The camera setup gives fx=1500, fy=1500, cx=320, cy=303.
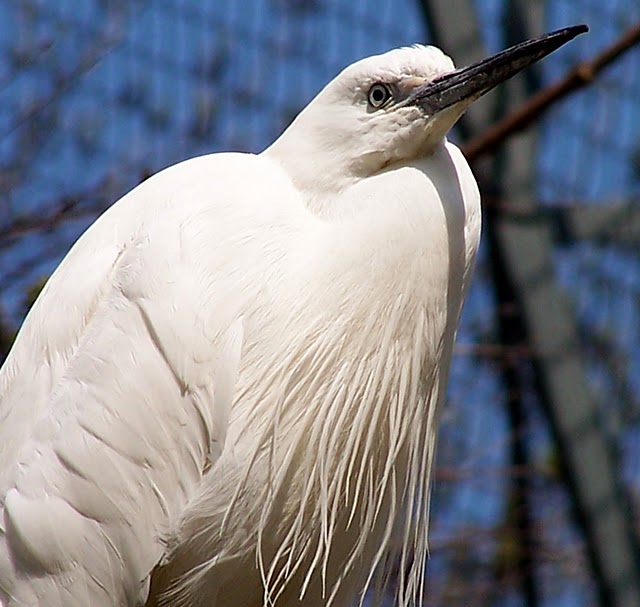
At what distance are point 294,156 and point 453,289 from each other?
0.24 meters

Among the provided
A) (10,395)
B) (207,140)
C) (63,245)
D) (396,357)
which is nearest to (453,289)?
(396,357)

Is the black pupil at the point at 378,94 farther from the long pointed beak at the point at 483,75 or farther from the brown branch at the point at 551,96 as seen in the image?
the brown branch at the point at 551,96

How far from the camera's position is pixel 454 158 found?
1.71 m

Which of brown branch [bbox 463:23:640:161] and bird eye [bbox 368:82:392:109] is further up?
bird eye [bbox 368:82:392:109]

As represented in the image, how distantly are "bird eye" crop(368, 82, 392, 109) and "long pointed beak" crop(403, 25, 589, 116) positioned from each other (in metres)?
0.04

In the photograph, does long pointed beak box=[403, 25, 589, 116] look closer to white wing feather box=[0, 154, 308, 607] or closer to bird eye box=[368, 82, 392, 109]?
bird eye box=[368, 82, 392, 109]

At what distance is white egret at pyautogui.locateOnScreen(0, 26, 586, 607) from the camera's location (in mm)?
1653

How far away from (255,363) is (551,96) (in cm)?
87

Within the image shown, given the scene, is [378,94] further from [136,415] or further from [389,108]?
[136,415]

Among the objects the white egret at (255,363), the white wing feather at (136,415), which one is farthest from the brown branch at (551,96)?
the white wing feather at (136,415)

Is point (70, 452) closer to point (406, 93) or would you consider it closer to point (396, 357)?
point (396, 357)

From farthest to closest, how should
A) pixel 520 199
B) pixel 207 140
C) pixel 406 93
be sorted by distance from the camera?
pixel 207 140
pixel 520 199
pixel 406 93

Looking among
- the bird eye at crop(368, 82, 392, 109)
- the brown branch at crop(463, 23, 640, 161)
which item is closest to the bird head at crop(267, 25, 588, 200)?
the bird eye at crop(368, 82, 392, 109)

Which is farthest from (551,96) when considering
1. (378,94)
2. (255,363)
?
(255,363)
